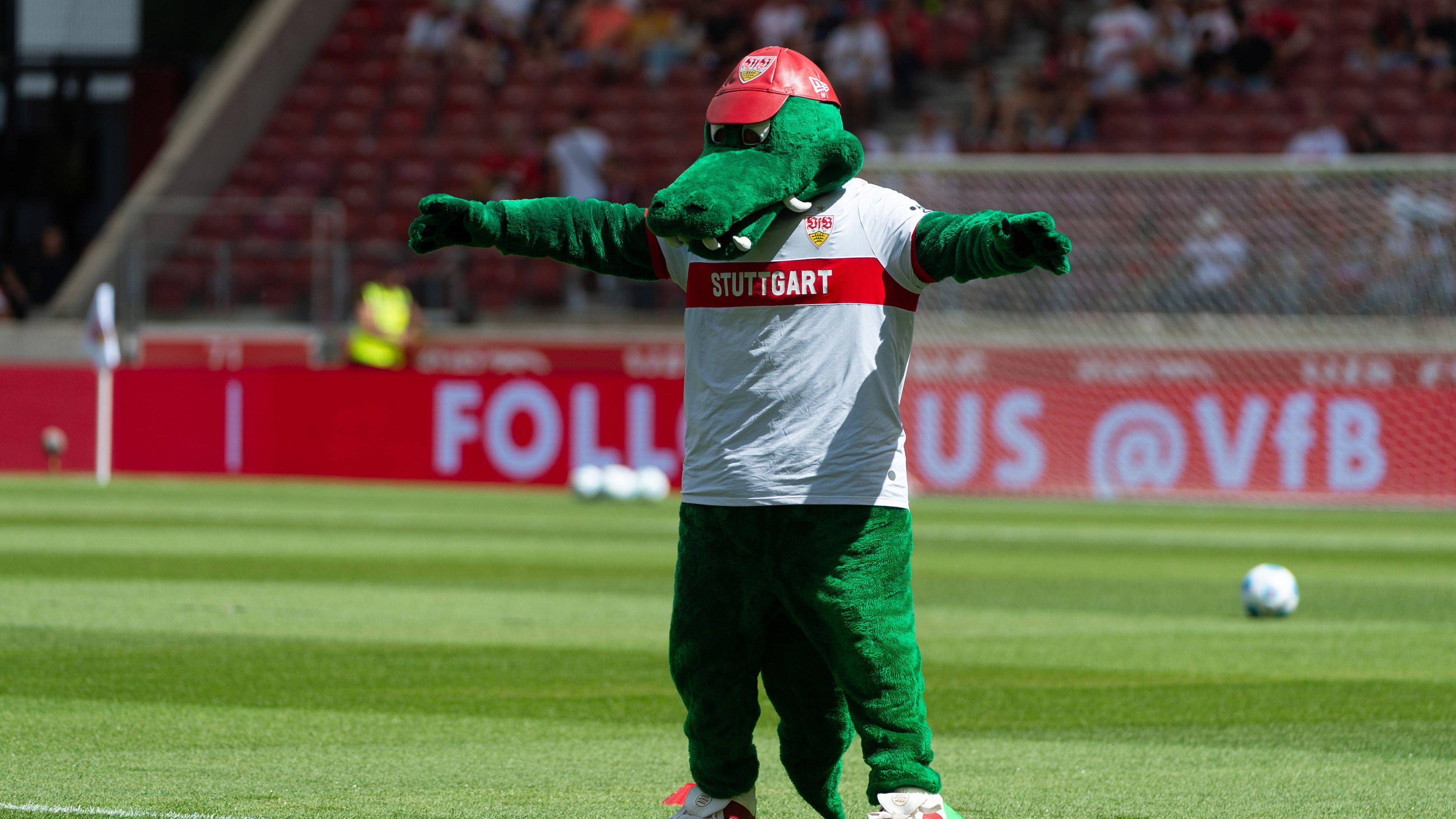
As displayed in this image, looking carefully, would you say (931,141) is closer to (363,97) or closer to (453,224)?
(363,97)

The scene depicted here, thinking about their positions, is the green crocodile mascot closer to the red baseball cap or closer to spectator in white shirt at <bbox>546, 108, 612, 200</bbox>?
the red baseball cap

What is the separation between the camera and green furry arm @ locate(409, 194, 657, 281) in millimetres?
4594

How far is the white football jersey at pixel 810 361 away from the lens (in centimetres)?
A: 444

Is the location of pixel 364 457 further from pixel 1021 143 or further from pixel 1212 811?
pixel 1212 811

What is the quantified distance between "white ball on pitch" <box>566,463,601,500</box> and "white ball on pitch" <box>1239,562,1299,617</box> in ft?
32.3

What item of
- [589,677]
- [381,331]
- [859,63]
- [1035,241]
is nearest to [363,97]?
[859,63]

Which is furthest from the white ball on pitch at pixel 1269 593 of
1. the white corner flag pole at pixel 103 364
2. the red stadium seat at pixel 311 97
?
the red stadium seat at pixel 311 97

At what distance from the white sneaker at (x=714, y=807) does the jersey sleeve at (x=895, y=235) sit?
1208mm

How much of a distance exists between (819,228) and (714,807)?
131 cm

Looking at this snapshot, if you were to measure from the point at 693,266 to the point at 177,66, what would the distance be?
2867cm

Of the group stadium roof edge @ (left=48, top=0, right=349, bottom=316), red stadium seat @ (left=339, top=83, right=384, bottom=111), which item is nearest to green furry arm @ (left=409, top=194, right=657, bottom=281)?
stadium roof edge @ (left=48, top=0, right=349, bottom=316)

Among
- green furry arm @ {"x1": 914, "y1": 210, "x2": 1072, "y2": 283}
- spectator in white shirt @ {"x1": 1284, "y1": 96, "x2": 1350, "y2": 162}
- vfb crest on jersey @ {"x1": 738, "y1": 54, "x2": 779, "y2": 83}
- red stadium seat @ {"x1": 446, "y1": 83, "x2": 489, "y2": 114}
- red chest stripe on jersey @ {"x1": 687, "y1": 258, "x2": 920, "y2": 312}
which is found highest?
red stadium seat @ {"x1": 446, "y1": 83, "x2": 489, "y2": 114}

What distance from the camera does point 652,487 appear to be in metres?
19.7

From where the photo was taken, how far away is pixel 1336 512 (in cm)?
1902
